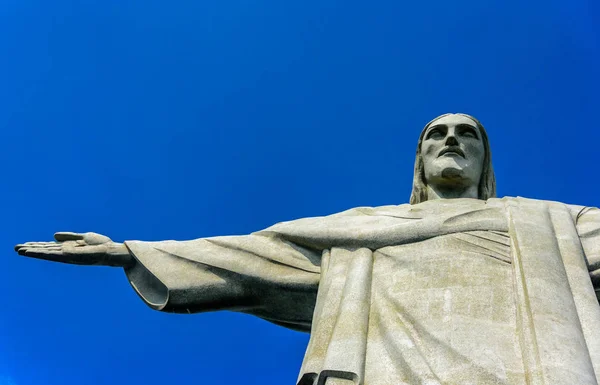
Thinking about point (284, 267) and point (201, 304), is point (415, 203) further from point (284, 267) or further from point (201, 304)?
point (201, 304)

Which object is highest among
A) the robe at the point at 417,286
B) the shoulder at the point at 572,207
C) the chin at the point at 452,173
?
the chin at the point at 452,173

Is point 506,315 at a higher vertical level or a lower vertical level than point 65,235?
lower

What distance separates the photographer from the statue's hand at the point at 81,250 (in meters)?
12.4

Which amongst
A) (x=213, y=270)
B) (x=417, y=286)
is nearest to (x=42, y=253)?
(x=213, y=270)

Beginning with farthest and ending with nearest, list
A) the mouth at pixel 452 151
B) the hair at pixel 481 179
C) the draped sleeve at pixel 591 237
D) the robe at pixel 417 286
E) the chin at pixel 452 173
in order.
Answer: the hair at pixel 481 179
the mouth at pixel 452 151
the chin at pixel 452 173
the draped sleeve at pixel 591 237
the robe at pixel 417 286

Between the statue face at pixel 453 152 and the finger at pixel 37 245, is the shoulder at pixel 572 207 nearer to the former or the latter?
the statue face at pixel 453 152

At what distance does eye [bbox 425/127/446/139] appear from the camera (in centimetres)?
1422

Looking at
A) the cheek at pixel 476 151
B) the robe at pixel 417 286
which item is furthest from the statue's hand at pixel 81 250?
the cheek at pixel 476 151

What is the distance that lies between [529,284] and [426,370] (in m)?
1.75

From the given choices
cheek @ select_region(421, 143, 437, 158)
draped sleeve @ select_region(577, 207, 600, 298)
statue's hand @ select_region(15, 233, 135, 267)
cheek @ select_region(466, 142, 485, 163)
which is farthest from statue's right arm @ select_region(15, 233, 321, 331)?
draped sleeve @ select_region(577, 207, 600, 298)

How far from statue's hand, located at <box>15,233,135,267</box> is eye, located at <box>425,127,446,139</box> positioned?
4.73 m

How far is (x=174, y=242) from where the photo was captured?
12.8 m

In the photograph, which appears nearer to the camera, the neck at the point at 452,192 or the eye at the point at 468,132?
the neck at the point at 452,192

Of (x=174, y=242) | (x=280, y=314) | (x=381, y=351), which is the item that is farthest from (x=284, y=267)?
(x=381, y=351)
